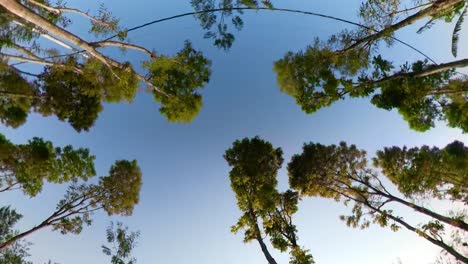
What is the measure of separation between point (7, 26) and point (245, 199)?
33.2 feet

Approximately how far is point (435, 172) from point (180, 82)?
1132 centimetres

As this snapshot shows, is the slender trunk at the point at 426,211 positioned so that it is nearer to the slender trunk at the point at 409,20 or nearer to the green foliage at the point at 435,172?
the green foliage at the point at 435,172

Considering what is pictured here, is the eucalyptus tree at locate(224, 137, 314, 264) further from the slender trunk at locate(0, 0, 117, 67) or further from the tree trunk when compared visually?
the slender trunk at locate(0, 0, 117, 67)

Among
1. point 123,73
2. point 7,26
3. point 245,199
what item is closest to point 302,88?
point 245,199

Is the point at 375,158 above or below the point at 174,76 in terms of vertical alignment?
below

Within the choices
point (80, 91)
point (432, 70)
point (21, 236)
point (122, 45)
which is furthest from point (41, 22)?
point (432, 70)

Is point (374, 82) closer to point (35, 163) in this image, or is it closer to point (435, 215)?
point (435, 215)

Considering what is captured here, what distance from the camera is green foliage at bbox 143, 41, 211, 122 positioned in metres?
15.0

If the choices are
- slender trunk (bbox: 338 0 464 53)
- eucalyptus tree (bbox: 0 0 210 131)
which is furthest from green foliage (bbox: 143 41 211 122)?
slender trunk (bbox: 338 0 464 53)

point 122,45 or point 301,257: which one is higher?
point 122,45

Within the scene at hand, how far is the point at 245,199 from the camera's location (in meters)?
15.5

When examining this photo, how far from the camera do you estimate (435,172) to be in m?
15.8

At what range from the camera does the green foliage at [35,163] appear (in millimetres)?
15031

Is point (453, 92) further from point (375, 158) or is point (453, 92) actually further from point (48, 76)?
point (48, 76)
